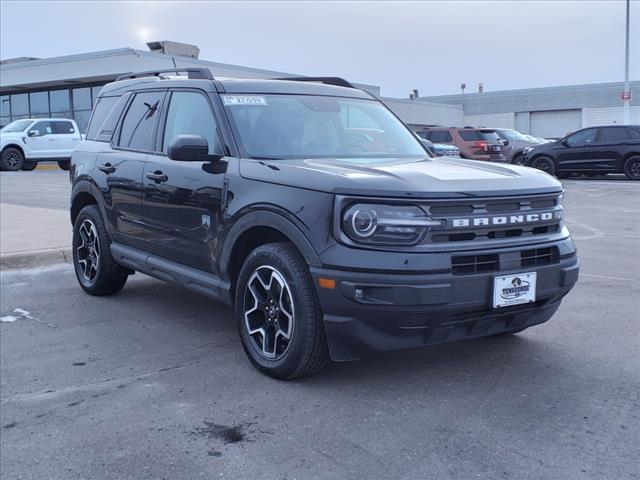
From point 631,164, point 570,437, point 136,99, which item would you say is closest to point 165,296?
point 136,99

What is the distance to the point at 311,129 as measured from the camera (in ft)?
16.7

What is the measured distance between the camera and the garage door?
46188mm

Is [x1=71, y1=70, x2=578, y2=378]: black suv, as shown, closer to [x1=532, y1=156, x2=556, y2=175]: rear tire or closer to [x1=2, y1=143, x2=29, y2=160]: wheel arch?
[x1=532, y1=156, x2=556, y2=175]: rear tire

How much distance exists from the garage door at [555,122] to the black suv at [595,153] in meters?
26.6

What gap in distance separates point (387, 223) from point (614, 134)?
59.6ft

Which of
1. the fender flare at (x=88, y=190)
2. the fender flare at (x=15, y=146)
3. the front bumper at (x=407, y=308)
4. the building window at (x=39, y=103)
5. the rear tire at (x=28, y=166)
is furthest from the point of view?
the building window at (x=39, y=103)

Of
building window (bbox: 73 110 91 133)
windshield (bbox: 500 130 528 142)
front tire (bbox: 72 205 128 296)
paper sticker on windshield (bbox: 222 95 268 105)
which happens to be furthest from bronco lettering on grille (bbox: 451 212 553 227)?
building window (bbox: 73 110 91 133)

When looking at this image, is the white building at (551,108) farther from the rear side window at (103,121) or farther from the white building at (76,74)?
the rear side window at (103,121)

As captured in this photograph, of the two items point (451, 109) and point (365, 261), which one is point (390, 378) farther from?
point (451, 109)

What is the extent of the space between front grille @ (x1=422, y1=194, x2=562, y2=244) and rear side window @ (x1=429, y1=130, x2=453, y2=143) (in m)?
20.5

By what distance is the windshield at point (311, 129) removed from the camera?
15.9 feet

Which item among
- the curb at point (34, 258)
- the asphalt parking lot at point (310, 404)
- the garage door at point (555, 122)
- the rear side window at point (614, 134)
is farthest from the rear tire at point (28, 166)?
the garage door at point (555, 122)

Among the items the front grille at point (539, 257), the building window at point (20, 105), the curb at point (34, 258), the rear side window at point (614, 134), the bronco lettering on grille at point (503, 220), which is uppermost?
the building window at point (20, 105)

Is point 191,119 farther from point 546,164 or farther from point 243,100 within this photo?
point 546,164
